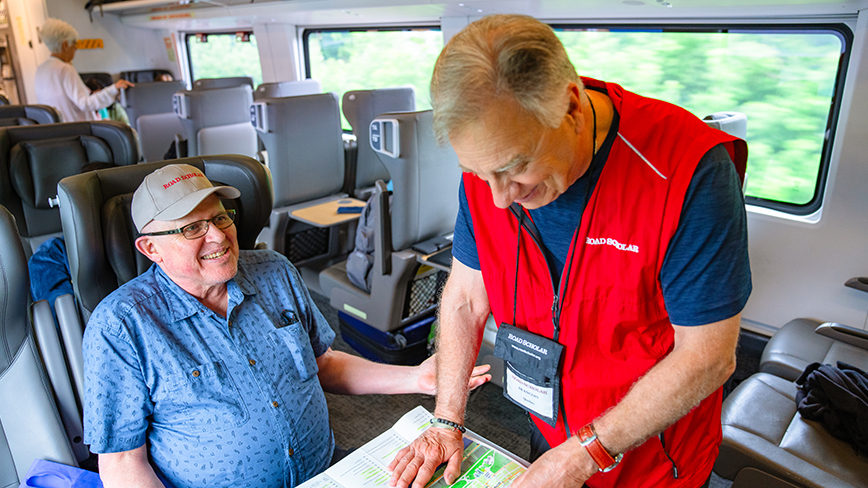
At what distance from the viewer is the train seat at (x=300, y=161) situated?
387 centimetres

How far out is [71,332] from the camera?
6.31ft

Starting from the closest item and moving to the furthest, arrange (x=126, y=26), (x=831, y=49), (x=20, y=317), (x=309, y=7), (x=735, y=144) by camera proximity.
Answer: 1. (x=735, y=144)
2. (x=20, y=317)
3. (x=831, y=49)
4. (x=309, y=7)
5. (x=126, y=26)

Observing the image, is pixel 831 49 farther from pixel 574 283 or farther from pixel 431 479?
pixel 431 479

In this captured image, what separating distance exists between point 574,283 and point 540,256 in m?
0.10

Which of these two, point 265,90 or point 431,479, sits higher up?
point 265,90

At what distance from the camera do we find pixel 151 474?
1.52m

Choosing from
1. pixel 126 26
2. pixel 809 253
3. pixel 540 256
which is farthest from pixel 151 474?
pixel 126 26

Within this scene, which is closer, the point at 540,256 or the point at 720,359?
the point at 720,359

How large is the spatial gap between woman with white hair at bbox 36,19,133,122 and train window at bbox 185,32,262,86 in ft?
7.73

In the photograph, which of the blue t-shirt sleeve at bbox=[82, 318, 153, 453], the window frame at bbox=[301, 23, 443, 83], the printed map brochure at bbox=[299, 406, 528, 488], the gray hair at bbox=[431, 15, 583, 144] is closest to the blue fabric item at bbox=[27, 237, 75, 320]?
the blue t-shirt sleeve at bbox=[82, 318, 153, 453]

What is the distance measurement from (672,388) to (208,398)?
1.17 m

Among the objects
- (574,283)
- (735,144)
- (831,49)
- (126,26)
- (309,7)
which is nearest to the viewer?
(735,144)

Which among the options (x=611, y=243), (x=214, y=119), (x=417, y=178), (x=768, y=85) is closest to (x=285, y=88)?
(x=214, y=119)

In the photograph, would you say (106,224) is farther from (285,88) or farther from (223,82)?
(223,82)
